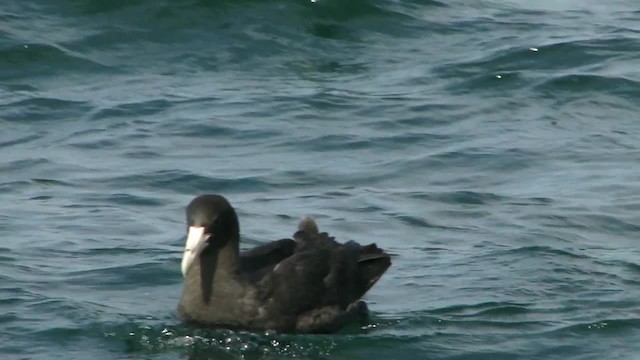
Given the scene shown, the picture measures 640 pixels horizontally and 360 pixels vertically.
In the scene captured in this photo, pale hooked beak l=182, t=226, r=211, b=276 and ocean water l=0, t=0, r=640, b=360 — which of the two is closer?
pale hooked beak l=182, t=226, r=211, b=276

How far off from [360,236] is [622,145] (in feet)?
12.8

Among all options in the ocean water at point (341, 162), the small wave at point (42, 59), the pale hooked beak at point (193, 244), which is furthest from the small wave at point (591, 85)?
the pale hooked beak at point (193, 244)

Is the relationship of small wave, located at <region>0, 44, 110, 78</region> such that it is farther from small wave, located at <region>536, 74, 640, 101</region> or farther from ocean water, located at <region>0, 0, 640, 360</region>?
small wave, located at <region>536, 74, 640, 101</region>

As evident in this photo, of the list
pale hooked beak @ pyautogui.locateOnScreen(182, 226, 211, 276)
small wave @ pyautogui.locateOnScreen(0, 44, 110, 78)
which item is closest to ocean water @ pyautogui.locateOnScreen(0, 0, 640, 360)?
small wave @ pyautogui.locateOnScreen(0, 44, 110, 78)

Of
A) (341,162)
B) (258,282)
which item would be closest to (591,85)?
(341,162)

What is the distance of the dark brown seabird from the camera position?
35.6 feet

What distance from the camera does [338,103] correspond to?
18297 mm

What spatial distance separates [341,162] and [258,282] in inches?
198

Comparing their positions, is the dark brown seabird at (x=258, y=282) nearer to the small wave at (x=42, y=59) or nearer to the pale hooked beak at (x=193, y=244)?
the pale hooked beak at (x=193, y=244)

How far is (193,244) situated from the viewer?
10570 millimetres

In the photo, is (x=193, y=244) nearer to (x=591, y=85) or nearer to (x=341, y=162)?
(x=341, y=162)

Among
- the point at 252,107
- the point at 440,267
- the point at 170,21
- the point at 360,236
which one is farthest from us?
the point at 170,21

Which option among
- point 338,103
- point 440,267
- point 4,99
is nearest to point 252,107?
point 338,103

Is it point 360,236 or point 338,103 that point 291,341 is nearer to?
point 360,236
